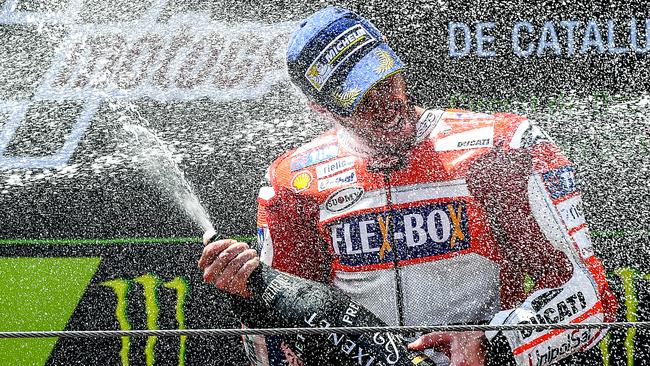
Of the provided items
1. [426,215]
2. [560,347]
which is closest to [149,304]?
[426,215]

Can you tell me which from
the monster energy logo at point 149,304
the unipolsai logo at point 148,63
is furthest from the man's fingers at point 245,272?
the unipolsai logo at point 148,63

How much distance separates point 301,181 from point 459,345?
367 mm

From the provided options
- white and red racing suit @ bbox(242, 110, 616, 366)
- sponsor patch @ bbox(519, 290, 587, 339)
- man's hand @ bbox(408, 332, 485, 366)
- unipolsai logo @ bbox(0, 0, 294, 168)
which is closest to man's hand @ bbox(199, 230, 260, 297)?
white and red racing suit @ bbox(242, 110, 616, 366)

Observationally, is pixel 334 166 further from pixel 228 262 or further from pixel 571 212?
pixel 571 212

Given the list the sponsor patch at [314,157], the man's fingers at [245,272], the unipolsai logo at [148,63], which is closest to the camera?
the man's fingers at [245,272]

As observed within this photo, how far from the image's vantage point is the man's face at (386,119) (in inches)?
55.0

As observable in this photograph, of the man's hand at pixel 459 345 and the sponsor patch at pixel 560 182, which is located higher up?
the sponsor patch at pixel 560 182

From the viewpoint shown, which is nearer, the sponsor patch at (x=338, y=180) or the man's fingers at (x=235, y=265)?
the man's fingers at (x=235, y=265)

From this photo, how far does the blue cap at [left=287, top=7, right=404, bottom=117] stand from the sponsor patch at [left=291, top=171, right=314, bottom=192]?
0.12 meters

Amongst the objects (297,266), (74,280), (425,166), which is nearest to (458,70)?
(425,166)

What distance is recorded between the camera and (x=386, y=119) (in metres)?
1.43

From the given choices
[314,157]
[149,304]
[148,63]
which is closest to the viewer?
[314,157]

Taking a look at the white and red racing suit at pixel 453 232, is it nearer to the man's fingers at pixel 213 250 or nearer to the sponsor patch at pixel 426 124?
the sponsor patch at pixel 426 124

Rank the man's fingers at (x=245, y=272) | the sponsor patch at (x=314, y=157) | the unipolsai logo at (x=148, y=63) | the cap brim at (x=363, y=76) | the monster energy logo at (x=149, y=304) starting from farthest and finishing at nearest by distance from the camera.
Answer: the unipolsai logo at (x=148, y=63)
the monster energy logo at (x=149, y=304)
the sponsor patch at (x=314, y=157)
the cap brim at (x=363, y=76)
the man's fingers at (x=245, y=272)
